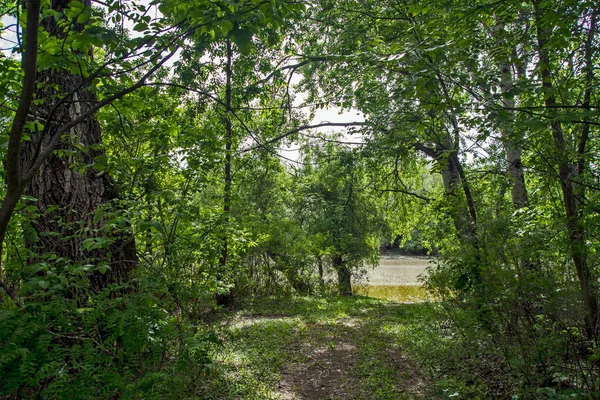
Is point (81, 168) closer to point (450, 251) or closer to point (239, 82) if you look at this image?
point (450, 251)

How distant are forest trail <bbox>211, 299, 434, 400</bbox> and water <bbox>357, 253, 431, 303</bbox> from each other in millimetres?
4233

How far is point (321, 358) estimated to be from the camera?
5.87m

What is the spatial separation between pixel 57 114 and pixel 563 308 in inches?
182

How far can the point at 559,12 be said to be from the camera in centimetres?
319

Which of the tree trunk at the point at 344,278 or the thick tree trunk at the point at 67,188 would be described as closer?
the thick tree trunk at the point at 67,188

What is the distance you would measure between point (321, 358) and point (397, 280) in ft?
51.0

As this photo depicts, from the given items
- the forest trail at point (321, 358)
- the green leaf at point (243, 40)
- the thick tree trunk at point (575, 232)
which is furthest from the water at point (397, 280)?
the green leaf at point (243, 40)

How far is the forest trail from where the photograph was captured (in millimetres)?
4602

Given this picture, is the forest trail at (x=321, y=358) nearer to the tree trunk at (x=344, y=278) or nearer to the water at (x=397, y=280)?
the water at (x=397, y=280)

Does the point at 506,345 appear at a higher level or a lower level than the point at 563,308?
lower

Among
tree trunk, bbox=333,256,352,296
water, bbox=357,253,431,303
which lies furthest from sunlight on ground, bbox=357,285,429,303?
tree trunk, bbox=333,256,352,296

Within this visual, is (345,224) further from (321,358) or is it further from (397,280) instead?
(321,358)

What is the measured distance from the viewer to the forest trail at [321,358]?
460 centimetres

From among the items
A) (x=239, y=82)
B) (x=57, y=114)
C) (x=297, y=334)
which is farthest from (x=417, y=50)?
(x=239, y=82)
